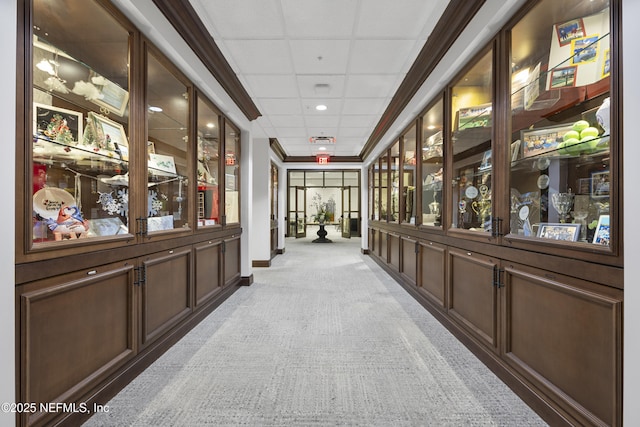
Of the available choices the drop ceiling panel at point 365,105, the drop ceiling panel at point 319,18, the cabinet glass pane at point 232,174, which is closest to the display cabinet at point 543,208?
the drop ceiling panel at point 319,18

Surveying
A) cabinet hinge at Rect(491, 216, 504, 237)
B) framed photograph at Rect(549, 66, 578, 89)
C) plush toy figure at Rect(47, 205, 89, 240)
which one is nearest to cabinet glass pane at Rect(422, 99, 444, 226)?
cabinet hinge at Rect(491, 216, 504, 237)

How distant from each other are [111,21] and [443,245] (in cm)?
323

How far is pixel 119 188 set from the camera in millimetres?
2189

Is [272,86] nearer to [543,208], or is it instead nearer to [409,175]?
[409,175]

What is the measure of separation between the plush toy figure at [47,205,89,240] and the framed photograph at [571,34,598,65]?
9.49 ft

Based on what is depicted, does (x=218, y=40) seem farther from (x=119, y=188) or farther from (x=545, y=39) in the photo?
(x=545, y=39)

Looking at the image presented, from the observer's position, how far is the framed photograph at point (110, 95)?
211cm

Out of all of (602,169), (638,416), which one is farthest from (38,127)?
(638,416)

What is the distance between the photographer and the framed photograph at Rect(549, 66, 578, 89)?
1802 mm

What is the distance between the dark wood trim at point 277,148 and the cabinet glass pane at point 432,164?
12.5 feet

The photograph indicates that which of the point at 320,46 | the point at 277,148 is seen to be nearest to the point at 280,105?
the point at 320,46

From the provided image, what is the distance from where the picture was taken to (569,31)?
183cm

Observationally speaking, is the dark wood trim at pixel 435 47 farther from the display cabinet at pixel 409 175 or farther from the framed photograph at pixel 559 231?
the framed photograph at pixel 559 231

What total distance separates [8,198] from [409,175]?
4163 mm
